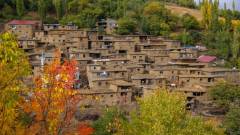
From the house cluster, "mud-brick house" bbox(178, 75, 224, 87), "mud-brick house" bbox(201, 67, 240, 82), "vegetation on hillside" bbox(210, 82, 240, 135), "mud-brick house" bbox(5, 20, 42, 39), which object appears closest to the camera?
"vegetation on hillside" bbox(210, 82, 240, 135)

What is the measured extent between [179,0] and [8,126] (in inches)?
2305

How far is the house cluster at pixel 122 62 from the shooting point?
29.8 meters

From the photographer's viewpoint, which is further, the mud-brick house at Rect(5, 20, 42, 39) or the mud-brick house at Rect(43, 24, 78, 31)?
the mud-brick house at Rect(43, 24, 78, 31)

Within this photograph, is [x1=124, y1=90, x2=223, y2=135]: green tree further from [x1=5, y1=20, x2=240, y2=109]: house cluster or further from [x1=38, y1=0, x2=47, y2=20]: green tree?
[x1=38, y1=0, x2=47, y2=20]: green tree

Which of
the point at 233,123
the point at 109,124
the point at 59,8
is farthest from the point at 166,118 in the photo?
the point at 59,8

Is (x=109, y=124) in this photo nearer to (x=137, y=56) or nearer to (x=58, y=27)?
(x=137, y=56)

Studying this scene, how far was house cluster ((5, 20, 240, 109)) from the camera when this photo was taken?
97.8ft

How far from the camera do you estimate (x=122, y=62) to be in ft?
115

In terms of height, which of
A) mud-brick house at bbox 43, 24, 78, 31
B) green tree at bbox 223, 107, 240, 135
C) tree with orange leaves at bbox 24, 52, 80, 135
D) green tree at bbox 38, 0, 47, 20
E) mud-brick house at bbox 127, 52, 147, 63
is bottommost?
green tree at bbox 223, 107, 240, 135

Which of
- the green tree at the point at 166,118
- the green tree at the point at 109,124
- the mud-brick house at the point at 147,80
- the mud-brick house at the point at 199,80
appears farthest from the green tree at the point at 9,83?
the mud-brick house at the point at 199,80

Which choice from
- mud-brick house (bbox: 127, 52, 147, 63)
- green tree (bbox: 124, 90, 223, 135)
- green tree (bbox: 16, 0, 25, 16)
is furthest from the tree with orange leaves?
green tree (bbox: 16, 0, 25, 16)

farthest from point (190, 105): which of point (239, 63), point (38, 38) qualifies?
point (38, 38)

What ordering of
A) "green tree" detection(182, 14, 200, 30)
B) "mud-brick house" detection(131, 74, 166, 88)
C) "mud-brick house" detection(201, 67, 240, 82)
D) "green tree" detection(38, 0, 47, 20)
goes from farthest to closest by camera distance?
"green tree" detection(182, 14, 200, 30) < "green tree" detection(38, 0, 47, 20) < "mud-brick house" detection(201, 67, 240, 82) < "mud-brick house" detection(131, 74, 166, 88)

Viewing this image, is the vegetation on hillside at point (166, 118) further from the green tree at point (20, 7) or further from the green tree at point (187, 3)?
the green tree at point (187, 3)
